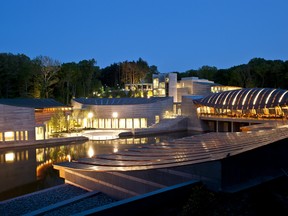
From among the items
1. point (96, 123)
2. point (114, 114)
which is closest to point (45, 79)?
point (96, 123)

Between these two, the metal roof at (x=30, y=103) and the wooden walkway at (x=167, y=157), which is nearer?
the wooden walkway at (x=167, y=157)

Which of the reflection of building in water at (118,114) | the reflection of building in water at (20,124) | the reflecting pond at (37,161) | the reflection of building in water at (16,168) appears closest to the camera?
the reflecting pond at (37,161)

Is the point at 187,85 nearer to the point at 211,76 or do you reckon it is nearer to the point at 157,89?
the point at 157,89

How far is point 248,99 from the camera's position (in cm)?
3347

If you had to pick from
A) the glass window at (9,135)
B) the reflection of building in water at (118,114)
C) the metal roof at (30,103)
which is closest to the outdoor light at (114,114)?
the reflection of building in water at (118,114)

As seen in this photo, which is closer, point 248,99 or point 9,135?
point 9,135

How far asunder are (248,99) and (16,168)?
2572 centimetres

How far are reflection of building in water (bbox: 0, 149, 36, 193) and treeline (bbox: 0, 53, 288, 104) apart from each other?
22856 mm

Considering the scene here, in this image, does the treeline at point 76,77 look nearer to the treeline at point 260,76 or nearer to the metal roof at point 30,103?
→ the treeline at point 260,76

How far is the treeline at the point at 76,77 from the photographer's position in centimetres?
4606

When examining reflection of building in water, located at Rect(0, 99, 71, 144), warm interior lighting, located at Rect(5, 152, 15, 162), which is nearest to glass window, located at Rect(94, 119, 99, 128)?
reflection of building in water, located at Rect(0, 99, 71, 144)

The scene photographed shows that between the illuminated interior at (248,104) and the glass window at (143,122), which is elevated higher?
the illuminated interior at (248,104)

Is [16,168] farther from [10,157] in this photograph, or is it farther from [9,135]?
[9,135]

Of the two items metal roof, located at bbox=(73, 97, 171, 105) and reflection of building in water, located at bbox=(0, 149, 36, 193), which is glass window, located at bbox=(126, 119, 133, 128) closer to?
metal roof, located at bbox=(73, 97, 171, 105)
